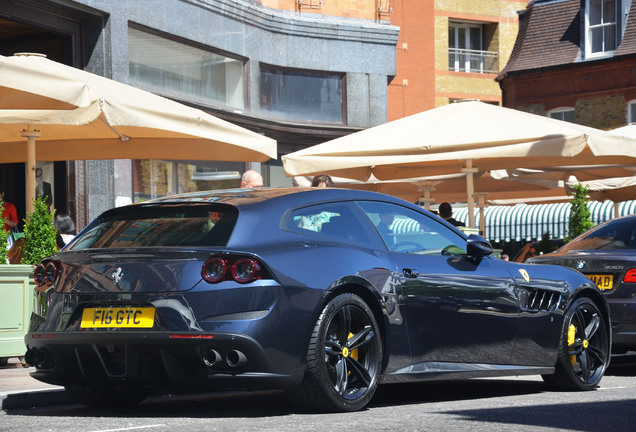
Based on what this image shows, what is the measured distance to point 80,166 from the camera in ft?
58.0

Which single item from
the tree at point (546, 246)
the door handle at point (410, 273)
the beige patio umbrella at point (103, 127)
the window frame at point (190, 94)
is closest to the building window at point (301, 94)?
the window frame at point (190, 94)

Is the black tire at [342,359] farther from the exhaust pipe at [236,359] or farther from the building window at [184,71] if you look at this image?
the building window at [184,71]

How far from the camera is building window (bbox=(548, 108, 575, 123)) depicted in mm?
39688

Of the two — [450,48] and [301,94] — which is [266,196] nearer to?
[301,94]

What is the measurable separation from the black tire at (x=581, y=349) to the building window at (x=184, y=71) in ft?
36.6

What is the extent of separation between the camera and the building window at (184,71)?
1911 centimetres

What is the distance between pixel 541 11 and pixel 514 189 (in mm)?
22312

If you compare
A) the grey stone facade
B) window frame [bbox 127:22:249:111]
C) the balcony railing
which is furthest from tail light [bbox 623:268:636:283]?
the balcony railing

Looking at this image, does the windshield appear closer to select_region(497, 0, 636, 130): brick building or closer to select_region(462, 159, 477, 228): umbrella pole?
select_region(462, 159, 477, 228): umbrella pole

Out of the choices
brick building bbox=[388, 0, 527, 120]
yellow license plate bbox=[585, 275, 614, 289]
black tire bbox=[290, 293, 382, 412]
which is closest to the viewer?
black tire bbox=[290, 293, 382, 412]

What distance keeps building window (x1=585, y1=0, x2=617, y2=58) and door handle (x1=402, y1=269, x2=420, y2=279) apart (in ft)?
105

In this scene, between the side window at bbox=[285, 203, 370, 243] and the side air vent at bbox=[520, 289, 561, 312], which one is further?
the side air vent at bbox=[520, 289, 561, 312]

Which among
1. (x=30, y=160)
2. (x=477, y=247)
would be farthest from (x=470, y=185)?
(x=477, y=247)

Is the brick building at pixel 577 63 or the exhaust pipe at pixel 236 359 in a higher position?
the brick building at pixel 577 63
